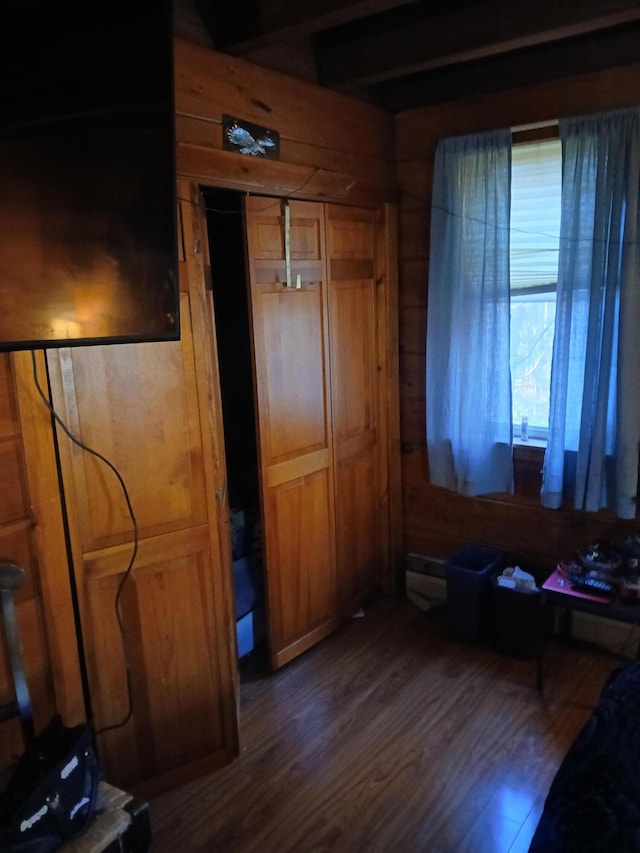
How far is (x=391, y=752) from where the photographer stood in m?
2.24

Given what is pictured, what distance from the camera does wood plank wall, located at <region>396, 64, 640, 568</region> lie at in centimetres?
251

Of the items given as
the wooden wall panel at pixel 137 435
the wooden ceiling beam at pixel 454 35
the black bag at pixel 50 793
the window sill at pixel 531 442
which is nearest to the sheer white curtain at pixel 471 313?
the window sill at pixel 531 442

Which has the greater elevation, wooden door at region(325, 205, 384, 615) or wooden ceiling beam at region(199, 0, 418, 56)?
wooden ceiling beam at region(199, 0, 418, 56)

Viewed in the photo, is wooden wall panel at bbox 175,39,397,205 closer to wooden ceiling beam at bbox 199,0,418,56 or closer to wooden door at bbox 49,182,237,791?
wooden ceiling beam at bbox 199,0,418,56

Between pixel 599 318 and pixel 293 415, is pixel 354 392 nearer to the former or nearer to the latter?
pixel 293 415

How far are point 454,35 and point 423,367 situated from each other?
1.36 m

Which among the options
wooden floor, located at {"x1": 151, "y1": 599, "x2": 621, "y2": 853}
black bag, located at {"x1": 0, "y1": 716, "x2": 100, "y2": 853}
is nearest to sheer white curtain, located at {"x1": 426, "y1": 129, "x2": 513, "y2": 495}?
wooden floor, located at {"x1": 151, "y1": 599, "x2": 621, "y2": 853}

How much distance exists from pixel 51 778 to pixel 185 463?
898mm

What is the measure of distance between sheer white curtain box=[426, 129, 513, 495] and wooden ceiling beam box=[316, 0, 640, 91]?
0.45 metres

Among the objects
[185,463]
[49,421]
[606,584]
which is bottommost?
[606,584]

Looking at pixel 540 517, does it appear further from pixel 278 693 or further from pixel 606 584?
pixel 278 693

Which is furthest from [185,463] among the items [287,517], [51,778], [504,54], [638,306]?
[504,54]

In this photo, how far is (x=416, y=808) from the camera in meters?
2.00

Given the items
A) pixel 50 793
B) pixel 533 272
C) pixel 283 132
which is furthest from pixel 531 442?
pixel 50 793
